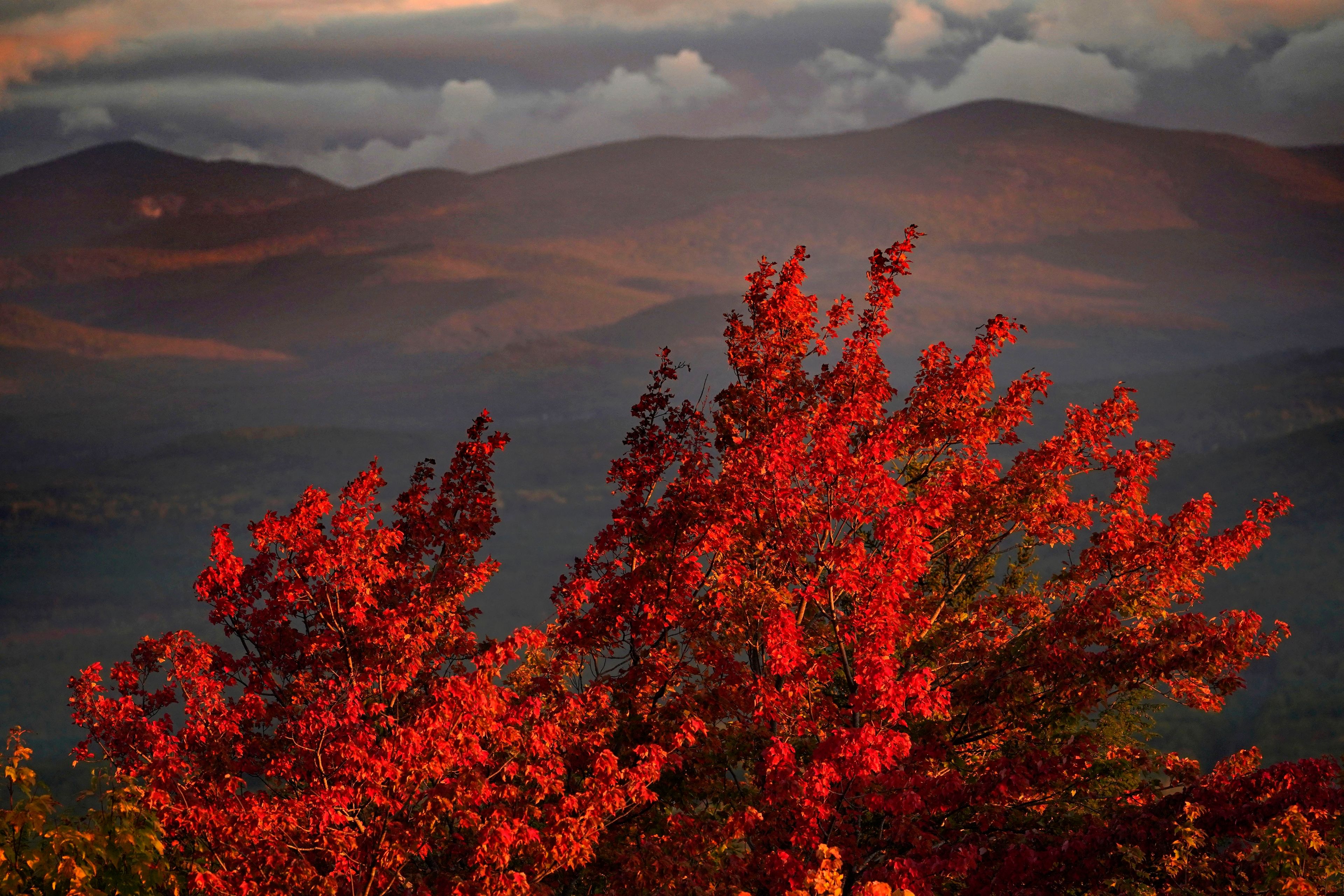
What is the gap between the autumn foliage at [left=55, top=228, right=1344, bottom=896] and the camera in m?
12.0

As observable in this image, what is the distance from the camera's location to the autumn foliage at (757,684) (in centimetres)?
1204

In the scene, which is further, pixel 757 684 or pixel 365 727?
pixel 757 684

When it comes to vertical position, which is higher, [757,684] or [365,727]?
[365,727]

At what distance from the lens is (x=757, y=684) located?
14.0 metres

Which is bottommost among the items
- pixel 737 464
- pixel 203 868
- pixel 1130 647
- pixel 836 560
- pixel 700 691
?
pixel 203 868

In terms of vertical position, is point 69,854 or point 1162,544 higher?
point 1162,544

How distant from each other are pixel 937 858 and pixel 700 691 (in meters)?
4.38

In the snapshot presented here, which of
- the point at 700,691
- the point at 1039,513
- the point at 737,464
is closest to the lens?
the point at 737,464

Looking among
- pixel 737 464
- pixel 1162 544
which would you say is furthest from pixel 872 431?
pixel 1162 544

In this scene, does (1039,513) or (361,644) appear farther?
(1039,513)

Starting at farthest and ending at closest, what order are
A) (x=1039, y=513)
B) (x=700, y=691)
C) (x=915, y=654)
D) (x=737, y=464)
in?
(x=915, y=654), (x=1039, y=513), (x=700, y=691), (x=737, y=464)

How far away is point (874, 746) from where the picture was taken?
12258 mm

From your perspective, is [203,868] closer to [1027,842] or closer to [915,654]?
[1027,842]

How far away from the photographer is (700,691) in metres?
15.5
